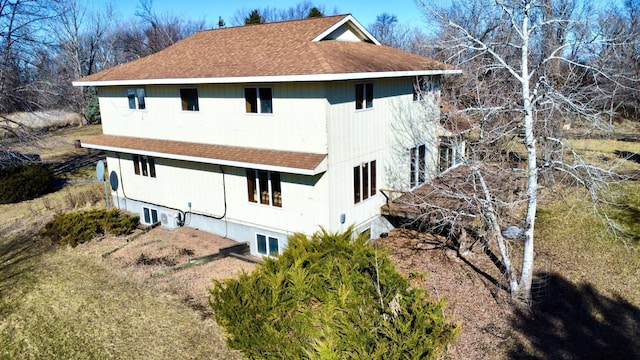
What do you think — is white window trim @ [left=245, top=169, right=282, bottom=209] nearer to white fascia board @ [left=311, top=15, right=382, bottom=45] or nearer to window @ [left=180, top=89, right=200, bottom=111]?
window @ [left=180, top=89, right=200, bottom=111]

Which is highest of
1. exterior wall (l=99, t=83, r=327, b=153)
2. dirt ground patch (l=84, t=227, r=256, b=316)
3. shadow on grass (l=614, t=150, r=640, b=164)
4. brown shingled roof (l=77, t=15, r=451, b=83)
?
brown shingled roof (l=77, t=15, r=451, b=83)

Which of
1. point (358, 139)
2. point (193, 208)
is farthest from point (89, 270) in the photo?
point (358, 139)

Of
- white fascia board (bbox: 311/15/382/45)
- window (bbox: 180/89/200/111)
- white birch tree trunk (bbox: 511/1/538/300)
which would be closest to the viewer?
white birch tree trunk (bbox: 511/1/538/300)

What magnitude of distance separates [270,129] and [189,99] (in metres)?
3.97

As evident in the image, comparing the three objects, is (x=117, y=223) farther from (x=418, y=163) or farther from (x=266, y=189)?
(x=418, y=163)

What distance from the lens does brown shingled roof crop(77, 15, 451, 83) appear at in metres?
12.9

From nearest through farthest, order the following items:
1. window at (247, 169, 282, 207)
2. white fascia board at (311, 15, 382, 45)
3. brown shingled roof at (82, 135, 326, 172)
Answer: brown shingled roof at (82, 135, 326, 172) → window at (247, 169, 282, 207) → white fascia board at (311, 15, 382, 45)

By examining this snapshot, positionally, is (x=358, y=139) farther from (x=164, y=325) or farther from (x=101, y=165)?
(x=101, y=165)

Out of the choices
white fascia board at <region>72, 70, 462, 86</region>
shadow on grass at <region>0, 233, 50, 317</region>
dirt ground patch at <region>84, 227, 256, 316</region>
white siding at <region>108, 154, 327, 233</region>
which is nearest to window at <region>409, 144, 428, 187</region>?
white fascia board at <region>72, 70, 462, 86</region>

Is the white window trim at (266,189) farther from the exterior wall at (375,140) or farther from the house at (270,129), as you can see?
the exterior wall at (375,140)

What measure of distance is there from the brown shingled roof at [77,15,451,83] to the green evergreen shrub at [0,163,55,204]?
767 cm

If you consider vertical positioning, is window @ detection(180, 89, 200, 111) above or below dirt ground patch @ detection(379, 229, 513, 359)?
above

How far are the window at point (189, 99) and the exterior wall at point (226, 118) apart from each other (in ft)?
A: 0.55

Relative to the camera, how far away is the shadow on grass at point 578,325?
924 centimetres
